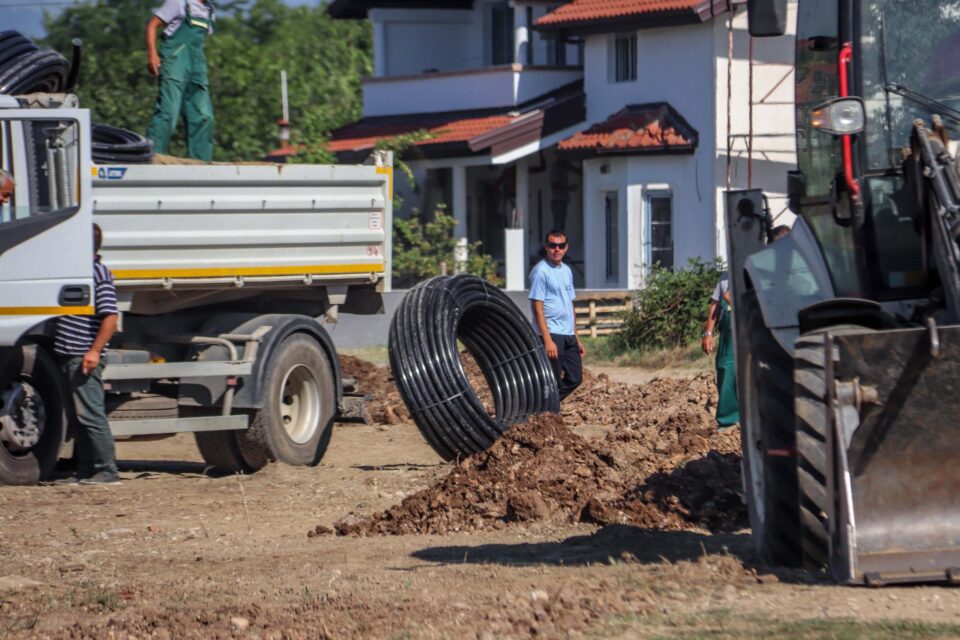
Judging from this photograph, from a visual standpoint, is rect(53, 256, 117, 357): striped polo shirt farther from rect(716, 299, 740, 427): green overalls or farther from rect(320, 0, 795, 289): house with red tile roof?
rect(320, 0, 795, 289): house with red tile roof

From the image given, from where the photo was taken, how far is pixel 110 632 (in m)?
5.96

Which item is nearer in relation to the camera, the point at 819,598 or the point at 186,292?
the point at 819,598

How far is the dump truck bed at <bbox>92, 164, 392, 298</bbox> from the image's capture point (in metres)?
10.9

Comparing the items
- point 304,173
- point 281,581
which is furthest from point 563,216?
point 281,581

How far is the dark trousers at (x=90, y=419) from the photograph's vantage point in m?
10.5

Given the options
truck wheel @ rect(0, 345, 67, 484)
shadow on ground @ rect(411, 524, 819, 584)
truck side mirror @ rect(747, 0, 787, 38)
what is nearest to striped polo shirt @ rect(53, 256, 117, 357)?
truck wheel @ rect(0, 345, 67, 484)

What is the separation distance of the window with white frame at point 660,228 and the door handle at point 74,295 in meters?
16.7

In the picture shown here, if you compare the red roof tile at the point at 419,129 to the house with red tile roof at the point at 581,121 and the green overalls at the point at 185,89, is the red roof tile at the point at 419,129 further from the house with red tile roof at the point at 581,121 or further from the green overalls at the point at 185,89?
the green overalls at the point at 185,89

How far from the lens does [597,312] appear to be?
2361cm

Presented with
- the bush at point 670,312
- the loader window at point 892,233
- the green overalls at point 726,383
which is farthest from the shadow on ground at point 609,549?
the bush at point 670,312

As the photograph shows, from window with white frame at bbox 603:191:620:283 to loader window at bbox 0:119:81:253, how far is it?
56.9 feet

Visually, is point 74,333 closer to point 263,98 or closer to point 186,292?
point 186,292

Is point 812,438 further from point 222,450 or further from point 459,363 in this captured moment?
point 222,450

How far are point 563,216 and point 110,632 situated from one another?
23578 millimetres
